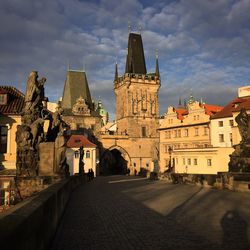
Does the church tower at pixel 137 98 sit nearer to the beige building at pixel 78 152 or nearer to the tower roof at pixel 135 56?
the tower roof at pixel 135 56

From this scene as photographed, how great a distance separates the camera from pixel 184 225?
23.8 ft

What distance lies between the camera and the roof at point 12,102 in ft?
69.6

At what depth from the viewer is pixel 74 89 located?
75.2m

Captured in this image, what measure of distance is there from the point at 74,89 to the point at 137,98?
15886 mm

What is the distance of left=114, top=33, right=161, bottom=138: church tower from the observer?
6912 cm

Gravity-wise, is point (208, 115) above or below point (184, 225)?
above

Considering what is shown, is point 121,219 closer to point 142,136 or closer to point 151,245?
point 151,245

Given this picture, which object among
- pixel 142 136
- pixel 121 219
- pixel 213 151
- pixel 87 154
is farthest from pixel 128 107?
pixel 121 219

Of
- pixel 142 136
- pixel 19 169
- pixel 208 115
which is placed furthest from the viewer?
pixel 142 136

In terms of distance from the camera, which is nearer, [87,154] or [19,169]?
[19,169]

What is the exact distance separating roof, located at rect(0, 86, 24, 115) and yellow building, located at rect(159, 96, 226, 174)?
21459 mm

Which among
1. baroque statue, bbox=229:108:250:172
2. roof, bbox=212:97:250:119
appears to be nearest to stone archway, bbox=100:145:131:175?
roof, bbox=212:97:250:119

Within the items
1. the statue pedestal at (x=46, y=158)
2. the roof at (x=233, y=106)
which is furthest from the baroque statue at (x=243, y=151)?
the roof at (x=233, y=106)

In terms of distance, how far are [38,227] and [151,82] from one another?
7042 centimetres
